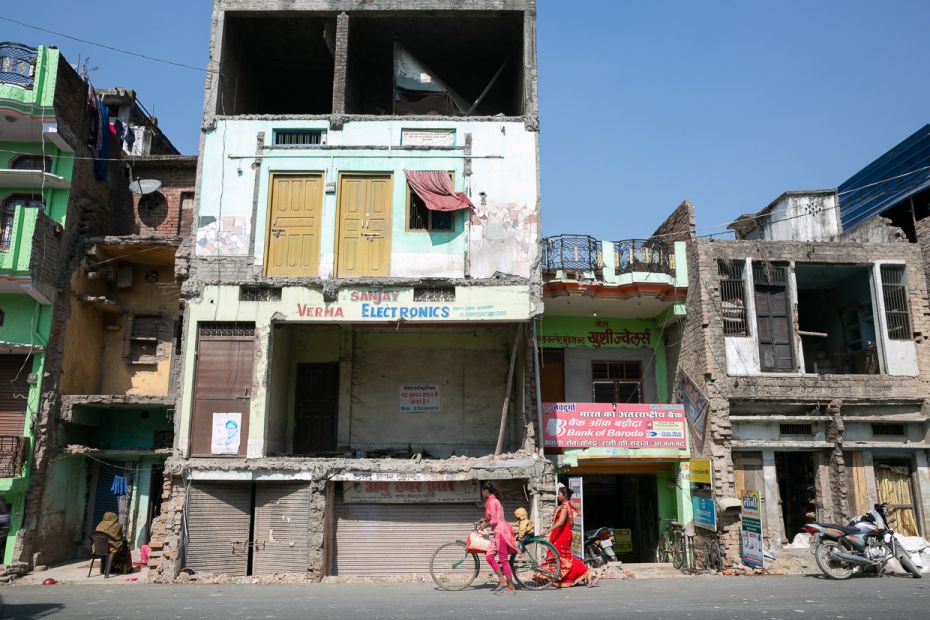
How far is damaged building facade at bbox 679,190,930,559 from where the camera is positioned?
17250mm

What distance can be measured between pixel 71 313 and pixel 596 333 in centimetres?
1449

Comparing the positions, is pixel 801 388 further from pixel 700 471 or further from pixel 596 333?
pixel 596 333

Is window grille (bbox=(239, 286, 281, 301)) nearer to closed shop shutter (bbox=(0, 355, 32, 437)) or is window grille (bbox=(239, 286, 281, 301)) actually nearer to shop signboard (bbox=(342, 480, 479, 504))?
shop signboard (bbox=(342, 480, 479, 504))

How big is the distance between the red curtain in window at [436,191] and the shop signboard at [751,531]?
9.25 m

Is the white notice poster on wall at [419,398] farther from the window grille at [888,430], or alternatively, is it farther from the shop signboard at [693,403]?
the window grille at [888,430]

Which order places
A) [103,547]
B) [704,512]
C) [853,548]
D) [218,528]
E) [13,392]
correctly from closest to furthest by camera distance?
[853,548] → [218,528] → [103,547] → [704,512] → [13,392]

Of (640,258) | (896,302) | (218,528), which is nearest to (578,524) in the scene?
(640,258)

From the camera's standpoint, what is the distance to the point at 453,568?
36.6 feet

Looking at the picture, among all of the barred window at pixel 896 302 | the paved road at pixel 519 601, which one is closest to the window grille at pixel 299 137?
the paved road at pixel 519 601

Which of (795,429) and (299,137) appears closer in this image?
(299,137)

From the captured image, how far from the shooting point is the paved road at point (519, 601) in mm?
8922

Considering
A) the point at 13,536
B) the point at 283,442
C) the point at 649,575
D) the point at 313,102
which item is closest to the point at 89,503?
the point at 13,536

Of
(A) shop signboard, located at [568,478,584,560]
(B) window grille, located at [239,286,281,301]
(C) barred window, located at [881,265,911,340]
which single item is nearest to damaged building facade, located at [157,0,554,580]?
(B) window grille, located at [239,286,281,301]

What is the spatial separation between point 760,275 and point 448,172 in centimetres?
871
